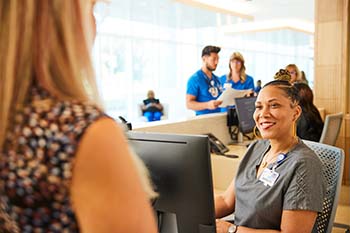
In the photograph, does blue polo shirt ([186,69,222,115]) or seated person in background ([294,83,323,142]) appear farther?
blue polo shirt ([186,69,222,115])

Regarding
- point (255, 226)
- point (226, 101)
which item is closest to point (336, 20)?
point (226, 101)

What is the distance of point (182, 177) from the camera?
1.20m

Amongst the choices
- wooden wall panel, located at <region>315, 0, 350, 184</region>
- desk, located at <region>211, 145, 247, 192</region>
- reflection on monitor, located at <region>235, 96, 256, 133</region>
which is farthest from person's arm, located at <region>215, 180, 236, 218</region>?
wooden wall panel, located at <region>315, 0, 350, 184</region>

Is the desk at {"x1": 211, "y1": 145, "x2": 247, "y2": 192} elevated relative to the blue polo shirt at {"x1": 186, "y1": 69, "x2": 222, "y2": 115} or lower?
lower

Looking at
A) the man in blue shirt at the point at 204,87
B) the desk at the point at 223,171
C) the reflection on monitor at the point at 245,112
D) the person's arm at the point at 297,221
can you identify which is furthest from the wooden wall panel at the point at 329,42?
the person's arm at the point at 297,221

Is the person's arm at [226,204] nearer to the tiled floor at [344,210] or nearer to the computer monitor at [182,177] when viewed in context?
the computer monitor at [182,177]

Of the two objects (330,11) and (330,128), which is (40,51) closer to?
(330,128)

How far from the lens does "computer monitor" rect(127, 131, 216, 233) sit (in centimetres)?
116

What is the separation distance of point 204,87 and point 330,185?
7.78 feet

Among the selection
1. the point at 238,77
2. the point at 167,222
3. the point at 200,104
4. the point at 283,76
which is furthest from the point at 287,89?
the point at 238,77

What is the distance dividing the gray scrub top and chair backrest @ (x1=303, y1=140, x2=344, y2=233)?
16cm

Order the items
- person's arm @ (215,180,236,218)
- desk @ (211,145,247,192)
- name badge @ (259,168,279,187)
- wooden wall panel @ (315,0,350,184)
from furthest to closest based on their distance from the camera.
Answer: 1. wooden wall panel @ (315,0,350,184)
2. desk @ (211,145,247,192)
3. person's arm @ (215,180,236,218)
4. name badge @ (259,168,279,187)

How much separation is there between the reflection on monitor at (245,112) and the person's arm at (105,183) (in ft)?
9.52

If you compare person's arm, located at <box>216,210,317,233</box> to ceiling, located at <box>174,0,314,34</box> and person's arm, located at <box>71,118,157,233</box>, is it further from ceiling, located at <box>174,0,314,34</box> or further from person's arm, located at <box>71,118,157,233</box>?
ceiling, located at <box>174,0,314,34</box>
